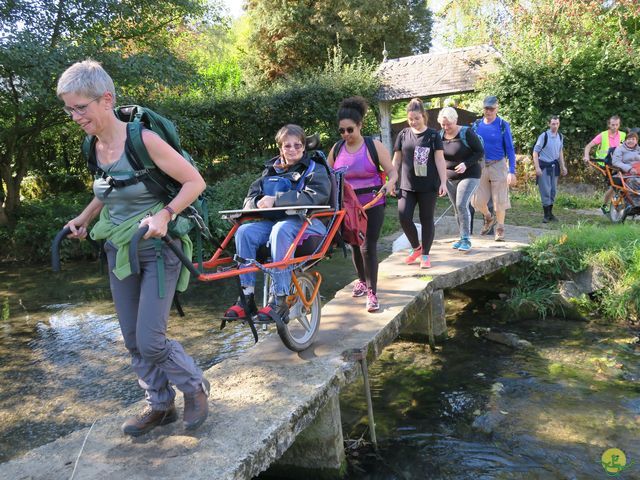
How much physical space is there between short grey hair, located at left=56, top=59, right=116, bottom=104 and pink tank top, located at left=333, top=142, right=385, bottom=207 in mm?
3000

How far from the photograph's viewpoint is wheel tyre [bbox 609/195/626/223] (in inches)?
413

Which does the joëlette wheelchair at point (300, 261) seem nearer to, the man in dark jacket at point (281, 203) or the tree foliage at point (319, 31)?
the man in dark jacket at point (281, 203)

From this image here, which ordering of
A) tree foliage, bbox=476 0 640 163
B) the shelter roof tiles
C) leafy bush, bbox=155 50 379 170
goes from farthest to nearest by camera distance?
the shelter roof tiles < leafy bush, bbox=155 50 379 170 < tree foliage, bbox=476 0 640 163

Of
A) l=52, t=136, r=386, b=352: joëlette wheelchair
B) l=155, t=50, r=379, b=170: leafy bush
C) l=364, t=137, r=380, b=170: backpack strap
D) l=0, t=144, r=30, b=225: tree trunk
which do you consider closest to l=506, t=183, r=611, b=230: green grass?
l=364, t=137, r=380, b=170: backpack strap

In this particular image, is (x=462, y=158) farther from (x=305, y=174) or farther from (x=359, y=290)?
(x=305, y=174)

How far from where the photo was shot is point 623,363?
18.7 ft

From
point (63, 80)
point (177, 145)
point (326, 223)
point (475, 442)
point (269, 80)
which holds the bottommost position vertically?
point (475, 442)

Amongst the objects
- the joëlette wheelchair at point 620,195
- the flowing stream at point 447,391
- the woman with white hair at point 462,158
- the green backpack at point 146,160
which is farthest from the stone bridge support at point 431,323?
the joëlette wheelchair at point 620,195

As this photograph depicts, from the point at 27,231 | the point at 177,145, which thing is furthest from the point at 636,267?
the point at 27,231

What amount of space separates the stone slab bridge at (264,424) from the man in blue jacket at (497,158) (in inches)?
116

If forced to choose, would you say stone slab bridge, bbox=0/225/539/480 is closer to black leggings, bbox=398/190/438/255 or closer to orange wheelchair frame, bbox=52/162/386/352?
orange wheelchair frame, bbox=52/162/386/352

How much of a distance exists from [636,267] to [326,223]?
441 cm

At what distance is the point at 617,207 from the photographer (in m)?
10.6

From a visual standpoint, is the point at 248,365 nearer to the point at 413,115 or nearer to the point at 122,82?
the point at 413,115
